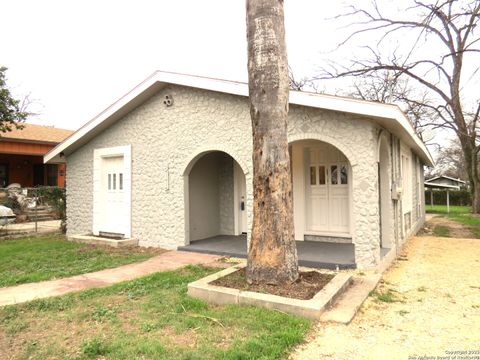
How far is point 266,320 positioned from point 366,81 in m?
23.2

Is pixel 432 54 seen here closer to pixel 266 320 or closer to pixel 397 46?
pixel 397 46

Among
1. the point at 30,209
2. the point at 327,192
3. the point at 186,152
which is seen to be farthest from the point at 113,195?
the point at 30,209

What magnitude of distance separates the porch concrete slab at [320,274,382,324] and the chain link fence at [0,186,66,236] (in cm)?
1024

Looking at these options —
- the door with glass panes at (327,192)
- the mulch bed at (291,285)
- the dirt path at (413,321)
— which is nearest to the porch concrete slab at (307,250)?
the door with glass panes at (327,192)

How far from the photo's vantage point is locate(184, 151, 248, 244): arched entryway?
9.34m

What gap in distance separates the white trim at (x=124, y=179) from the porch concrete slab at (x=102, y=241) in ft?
1.16

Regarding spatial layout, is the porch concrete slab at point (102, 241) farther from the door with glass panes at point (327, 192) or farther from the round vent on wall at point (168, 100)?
the door with glass panes at point (327, 192)

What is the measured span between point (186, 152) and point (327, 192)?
356 cm

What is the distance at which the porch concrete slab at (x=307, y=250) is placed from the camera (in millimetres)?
6441

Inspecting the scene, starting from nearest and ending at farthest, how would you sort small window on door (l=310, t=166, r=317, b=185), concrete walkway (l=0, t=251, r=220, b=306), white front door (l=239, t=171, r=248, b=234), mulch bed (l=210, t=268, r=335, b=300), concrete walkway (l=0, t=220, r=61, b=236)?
mulch bed (l=210, t=268, r=335, b=300)
concrete walkway (l=0, t=251, r=220, b=306)
small window on door (l=310, t=166, r=317, b=185)
white front door (l=239, t=171, r=248, b=234)
concrete walkway (l=0, t=220, r=61, b=236)

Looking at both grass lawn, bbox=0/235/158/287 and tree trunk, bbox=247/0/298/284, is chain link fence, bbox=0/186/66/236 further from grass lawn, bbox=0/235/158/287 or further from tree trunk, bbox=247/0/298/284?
tree trunk, bbox=247/0/298/284

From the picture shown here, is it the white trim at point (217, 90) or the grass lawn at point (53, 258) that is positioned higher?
the white trim at point (217, 90)

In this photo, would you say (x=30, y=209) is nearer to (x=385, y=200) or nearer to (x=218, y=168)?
(x=218, y=168)

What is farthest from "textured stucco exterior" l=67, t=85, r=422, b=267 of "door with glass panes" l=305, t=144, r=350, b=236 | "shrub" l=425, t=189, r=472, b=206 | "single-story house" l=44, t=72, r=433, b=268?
"shrub" l=425, t=189, r=472, b=206
